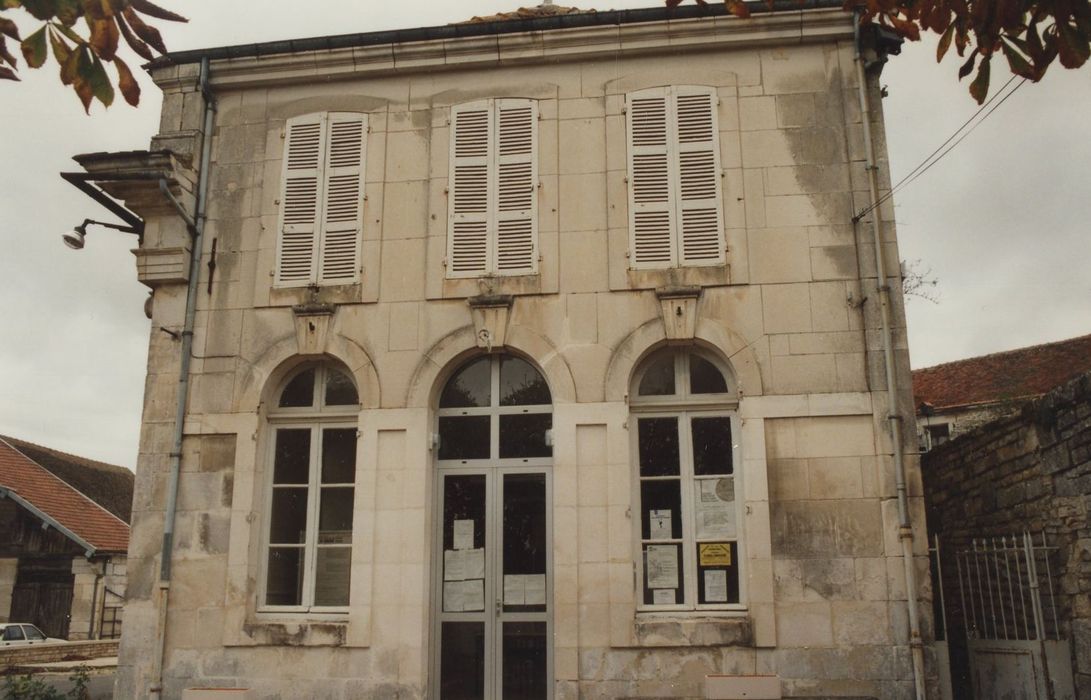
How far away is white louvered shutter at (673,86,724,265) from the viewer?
340 inches

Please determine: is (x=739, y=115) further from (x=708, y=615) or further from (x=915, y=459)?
(x=708, y=615)

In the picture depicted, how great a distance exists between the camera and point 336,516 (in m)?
8.77

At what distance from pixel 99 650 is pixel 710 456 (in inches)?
637

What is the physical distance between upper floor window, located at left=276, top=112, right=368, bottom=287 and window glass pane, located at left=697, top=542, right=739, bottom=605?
4217mm

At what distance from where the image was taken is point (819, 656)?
7.69 m

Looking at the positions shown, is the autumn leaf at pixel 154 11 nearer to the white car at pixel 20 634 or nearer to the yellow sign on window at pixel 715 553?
the yellow sign on window at pixel 715 553

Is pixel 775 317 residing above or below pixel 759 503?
above

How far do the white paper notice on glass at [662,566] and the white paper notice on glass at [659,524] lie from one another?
0.26ft

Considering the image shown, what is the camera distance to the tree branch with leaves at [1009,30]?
3.56 meters

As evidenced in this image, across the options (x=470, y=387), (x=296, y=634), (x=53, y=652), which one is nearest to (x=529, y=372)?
(x=470, y=387)

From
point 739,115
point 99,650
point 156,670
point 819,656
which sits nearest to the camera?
point 819,656

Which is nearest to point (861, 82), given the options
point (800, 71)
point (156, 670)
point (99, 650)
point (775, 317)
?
point (800, 71)

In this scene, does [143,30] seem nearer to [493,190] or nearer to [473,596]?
[493,190]

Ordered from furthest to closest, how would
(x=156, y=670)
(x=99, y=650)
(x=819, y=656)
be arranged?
(x=99, y=650) → (x=156, y=670) → (x=819, y=656)
